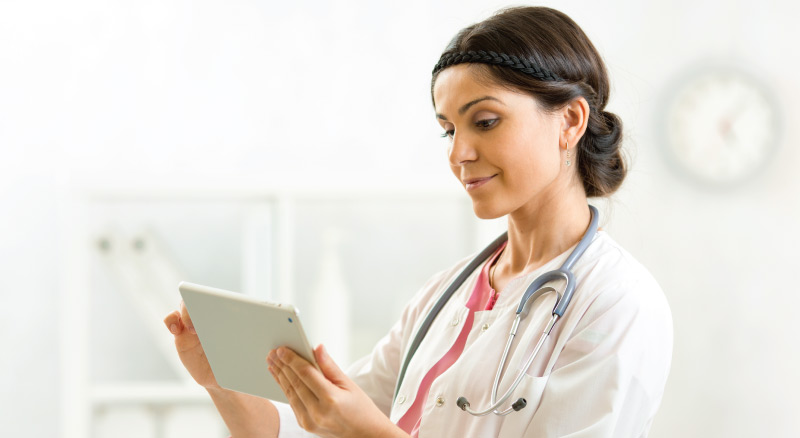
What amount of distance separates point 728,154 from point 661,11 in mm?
494

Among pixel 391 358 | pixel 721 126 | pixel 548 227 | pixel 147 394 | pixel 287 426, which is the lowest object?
pixel 147 394

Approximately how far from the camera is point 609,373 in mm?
958

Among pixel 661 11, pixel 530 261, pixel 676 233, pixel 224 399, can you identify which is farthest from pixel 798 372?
pixel 224 399

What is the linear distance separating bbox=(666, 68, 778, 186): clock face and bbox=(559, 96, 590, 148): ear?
1.43 metres

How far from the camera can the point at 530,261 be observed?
1.20 metres

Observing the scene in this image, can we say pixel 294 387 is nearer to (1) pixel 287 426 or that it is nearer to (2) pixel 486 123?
(1) pixel 287 426

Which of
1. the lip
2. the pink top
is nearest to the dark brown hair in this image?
the lip

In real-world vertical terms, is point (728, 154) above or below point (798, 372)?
above

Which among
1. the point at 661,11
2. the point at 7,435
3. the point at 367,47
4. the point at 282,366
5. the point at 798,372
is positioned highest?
the point at 661,11

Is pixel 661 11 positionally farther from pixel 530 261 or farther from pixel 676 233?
pixel 530 261

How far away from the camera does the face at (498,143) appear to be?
3.59 ft

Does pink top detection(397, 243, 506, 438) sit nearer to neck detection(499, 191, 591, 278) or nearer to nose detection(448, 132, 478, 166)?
neck detection(499, 191, 591, 278)

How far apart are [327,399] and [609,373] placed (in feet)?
1.13

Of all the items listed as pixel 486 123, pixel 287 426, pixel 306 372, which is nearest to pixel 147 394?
pixel 287 426
